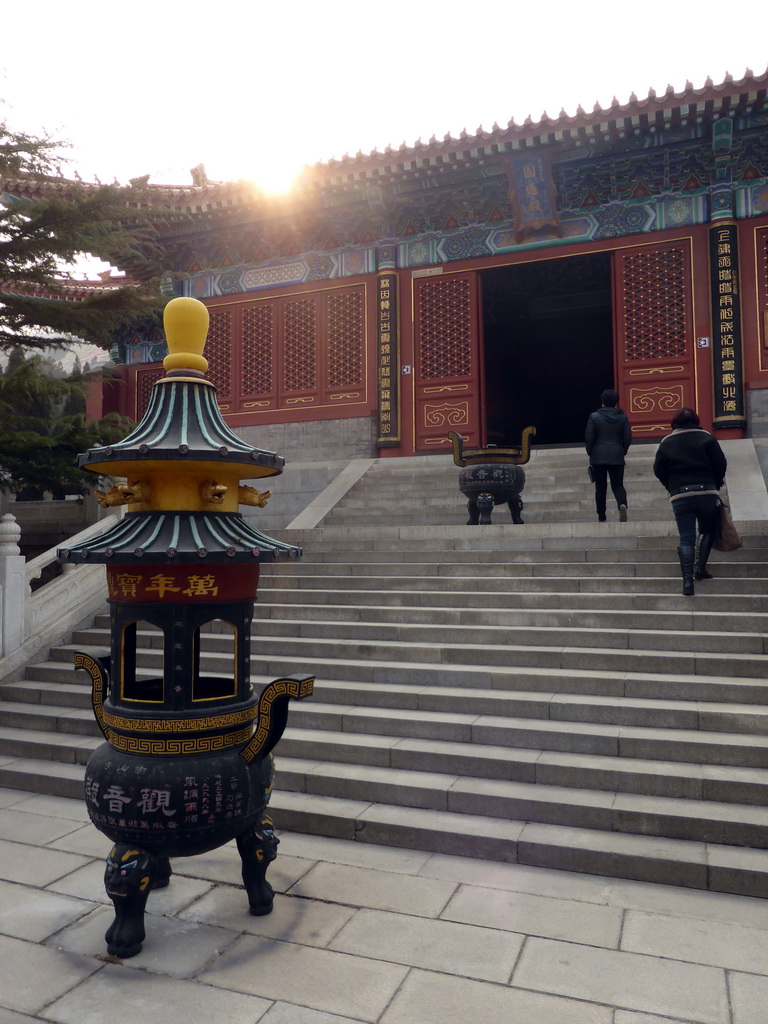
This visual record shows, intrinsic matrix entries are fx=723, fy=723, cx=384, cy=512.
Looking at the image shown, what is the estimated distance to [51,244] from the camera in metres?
7.29

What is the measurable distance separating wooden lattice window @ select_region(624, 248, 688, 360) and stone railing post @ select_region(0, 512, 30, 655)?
9.18m

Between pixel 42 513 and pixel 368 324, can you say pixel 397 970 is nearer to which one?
pixel 42 513

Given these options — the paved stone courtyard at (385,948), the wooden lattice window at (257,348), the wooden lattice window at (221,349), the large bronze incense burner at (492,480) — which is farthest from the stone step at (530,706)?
the wooden lattice window at (221,349)

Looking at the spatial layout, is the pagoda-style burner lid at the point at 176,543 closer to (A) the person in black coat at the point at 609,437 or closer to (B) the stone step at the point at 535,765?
(B) the stone step at the point at 535,765

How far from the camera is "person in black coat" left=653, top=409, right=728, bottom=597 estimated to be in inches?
231

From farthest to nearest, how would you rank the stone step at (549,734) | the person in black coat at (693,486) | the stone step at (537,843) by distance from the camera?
the person in black coat at (693,486), the stone step at (549,734), the stone step at (537,843)

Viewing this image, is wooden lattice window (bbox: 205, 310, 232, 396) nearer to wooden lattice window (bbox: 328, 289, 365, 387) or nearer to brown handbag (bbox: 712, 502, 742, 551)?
wooden lattice window (bbox: 328, 289, 365, 387)

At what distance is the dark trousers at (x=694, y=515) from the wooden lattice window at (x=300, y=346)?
8.43m

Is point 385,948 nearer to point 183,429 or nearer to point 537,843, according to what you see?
point 537,843

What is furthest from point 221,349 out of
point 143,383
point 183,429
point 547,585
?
point 183,429

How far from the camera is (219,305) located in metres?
13.9

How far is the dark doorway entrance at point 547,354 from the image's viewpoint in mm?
16953

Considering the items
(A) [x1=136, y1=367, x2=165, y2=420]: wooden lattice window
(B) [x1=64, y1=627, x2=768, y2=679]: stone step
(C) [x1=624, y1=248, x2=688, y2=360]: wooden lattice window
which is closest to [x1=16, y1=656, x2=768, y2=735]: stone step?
(B) [x1=64, y1=627, x2=768, y2=679]: stone step

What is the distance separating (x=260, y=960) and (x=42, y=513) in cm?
995
